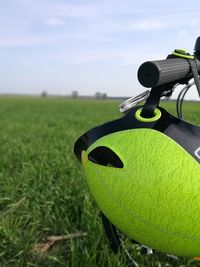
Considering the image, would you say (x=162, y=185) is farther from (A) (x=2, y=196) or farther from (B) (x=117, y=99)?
(A) (x=2, y=196)

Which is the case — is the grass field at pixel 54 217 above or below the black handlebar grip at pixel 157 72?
below

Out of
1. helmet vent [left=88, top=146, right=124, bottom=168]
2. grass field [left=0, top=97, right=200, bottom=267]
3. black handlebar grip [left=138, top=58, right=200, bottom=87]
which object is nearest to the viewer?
black handlebar grip [left=138, top=58, right=200, bottom=87]

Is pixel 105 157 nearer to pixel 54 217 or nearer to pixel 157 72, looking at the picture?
pixel 157 72

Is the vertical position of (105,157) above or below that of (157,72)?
below

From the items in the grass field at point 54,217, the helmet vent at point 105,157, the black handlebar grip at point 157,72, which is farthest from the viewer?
the grass field at point 54,217

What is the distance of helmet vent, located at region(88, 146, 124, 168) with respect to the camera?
1.42 m

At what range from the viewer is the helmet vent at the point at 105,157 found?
1.42 meters

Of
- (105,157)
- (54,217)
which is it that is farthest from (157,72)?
(54,217)

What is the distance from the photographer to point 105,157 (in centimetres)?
146

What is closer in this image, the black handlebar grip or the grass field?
the black handlebar grip

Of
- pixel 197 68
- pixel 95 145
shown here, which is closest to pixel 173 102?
pixel 197 68

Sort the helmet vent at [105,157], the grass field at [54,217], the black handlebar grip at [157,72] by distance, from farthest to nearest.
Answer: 1. the grass field at [54,217]
2. the helmet vent at [105,157]
3. the black handlebar grip at [157,72]

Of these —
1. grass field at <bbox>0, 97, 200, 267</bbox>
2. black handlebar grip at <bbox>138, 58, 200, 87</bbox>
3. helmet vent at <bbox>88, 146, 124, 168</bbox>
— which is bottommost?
grass field at <bbox>0, 97, 200, 267</bbox>

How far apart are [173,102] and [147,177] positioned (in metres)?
0.40
